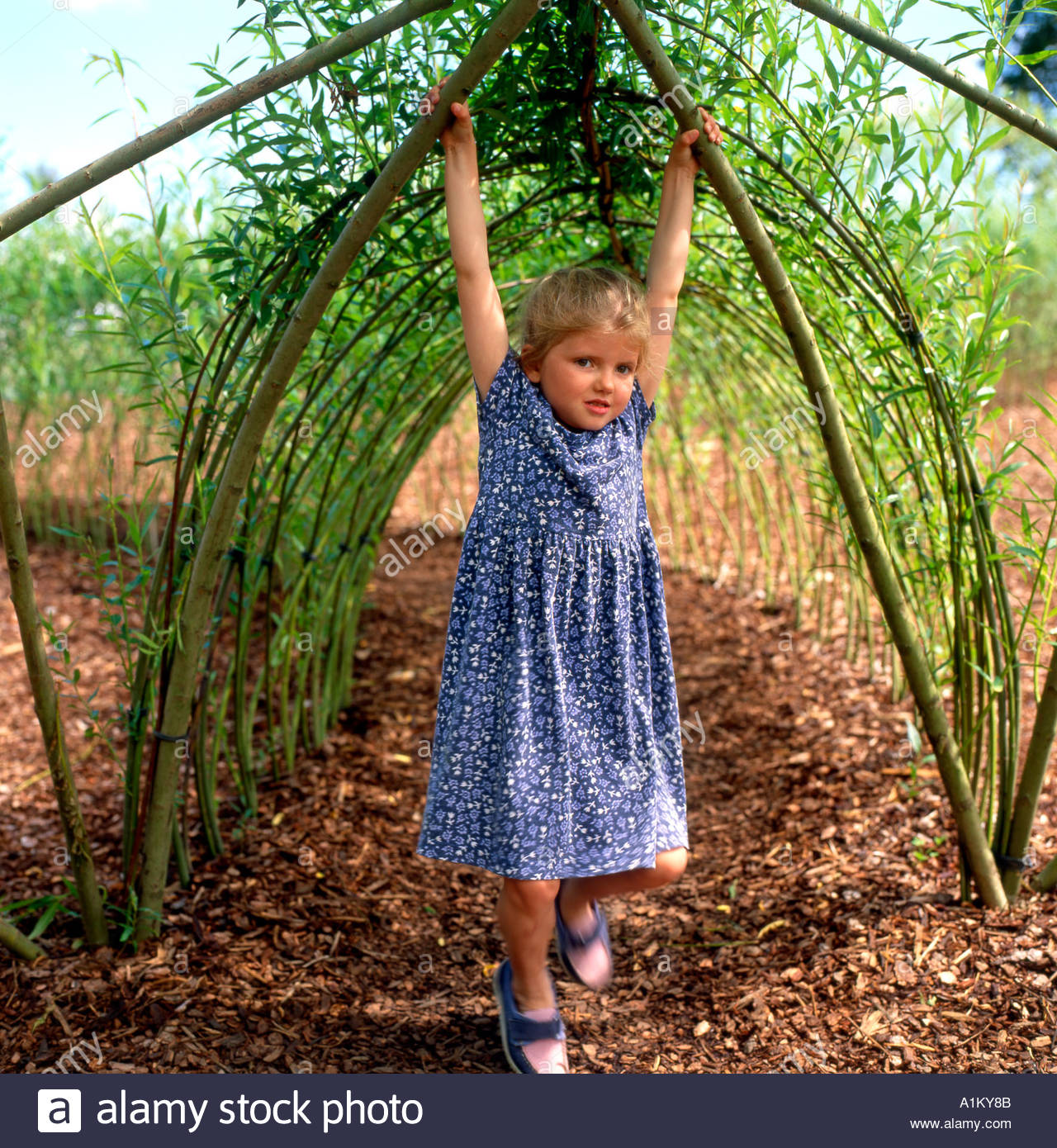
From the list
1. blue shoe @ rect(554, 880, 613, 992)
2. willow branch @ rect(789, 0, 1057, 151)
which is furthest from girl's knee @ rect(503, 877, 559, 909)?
willow branch @ rect(789, 0, 1057, 151)

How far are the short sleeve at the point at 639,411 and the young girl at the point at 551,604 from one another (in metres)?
0.04

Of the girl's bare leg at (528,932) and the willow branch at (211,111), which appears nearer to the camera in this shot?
the willow branch at (211,111)

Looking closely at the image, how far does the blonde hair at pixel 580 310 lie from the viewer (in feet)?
5.21

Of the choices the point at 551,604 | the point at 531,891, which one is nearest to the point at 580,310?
the point at 551,604

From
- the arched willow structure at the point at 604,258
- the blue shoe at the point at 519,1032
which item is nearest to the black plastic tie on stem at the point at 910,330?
the arched willow structure at the point at 604,258

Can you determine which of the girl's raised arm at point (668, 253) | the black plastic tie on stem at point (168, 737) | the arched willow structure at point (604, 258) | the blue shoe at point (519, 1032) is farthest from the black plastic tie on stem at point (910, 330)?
the black plastic tie on stem at point (168, 737)

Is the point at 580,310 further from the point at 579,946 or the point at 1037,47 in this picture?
the point at 1037,47

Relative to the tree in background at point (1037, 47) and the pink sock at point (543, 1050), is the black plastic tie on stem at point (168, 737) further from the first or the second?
the tree in background at point (1037, 47)

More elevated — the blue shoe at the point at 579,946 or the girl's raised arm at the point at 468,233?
the girl's raised arm at the point at 468,233

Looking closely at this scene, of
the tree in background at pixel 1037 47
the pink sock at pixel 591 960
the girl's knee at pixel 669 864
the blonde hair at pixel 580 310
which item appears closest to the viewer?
the blonde hair at pixel 580 310

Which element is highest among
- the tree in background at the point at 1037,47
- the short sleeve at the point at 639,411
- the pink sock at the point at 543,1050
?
the tree in background at the point at 1037,47

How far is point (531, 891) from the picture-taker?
63.7 inches

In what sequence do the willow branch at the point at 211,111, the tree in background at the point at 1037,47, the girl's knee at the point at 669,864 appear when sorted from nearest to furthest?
the willow branch at the point at 211,111 → the girl's knee at the point at 669,864 → the tree in background at the point at 1037,47

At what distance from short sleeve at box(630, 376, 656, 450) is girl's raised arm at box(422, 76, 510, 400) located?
262mm
